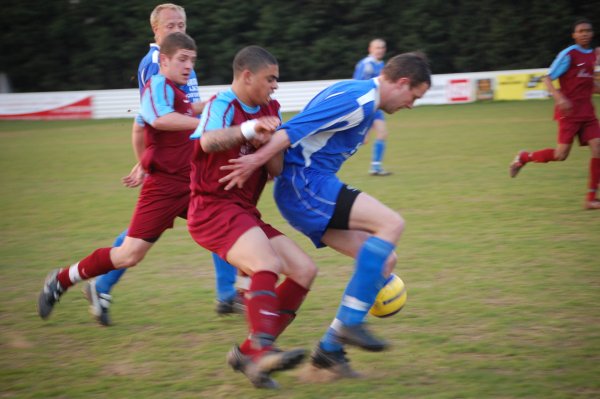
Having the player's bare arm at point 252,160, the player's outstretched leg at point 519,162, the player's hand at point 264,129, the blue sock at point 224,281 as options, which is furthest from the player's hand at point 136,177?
the player's outstretched leg at point 519,162

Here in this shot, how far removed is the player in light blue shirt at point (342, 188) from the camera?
12.0 feet

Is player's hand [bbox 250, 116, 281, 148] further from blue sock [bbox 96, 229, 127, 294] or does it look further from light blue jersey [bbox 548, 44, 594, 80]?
light blue jersey [bbox 548, 44, 594, 80]

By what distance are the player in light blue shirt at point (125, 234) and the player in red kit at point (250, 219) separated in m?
1.04

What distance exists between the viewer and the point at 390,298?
13.1 feet

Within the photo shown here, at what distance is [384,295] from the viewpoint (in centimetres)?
399

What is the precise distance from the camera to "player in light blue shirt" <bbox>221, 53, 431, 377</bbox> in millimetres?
3668

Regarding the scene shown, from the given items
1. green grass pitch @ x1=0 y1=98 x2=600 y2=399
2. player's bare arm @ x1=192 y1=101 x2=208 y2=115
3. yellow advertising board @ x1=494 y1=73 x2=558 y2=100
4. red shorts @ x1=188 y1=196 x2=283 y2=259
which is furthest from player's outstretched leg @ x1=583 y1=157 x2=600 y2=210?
yellow advertising board @ x1=494 y1=73 x2=558 y2=100

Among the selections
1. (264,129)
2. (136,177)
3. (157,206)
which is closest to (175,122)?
(157,206)

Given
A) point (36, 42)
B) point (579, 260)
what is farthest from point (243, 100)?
point (36, 42)

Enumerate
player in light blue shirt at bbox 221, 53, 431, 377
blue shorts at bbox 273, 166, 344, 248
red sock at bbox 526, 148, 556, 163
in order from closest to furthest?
player in light blue shirt at bbox 221, 53, 431, 377
blue shorts at bbox 273, 166, 344, 248
red sock at bbox 526, 148, 556, 163

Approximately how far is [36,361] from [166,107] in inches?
68.3

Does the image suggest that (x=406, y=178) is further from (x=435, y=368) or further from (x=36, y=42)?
(x=36, y=42)

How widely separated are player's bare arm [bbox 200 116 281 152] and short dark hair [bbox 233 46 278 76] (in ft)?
1.08

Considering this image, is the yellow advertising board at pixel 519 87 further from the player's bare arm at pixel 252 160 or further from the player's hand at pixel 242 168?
the player's hand at pixel 242 168
